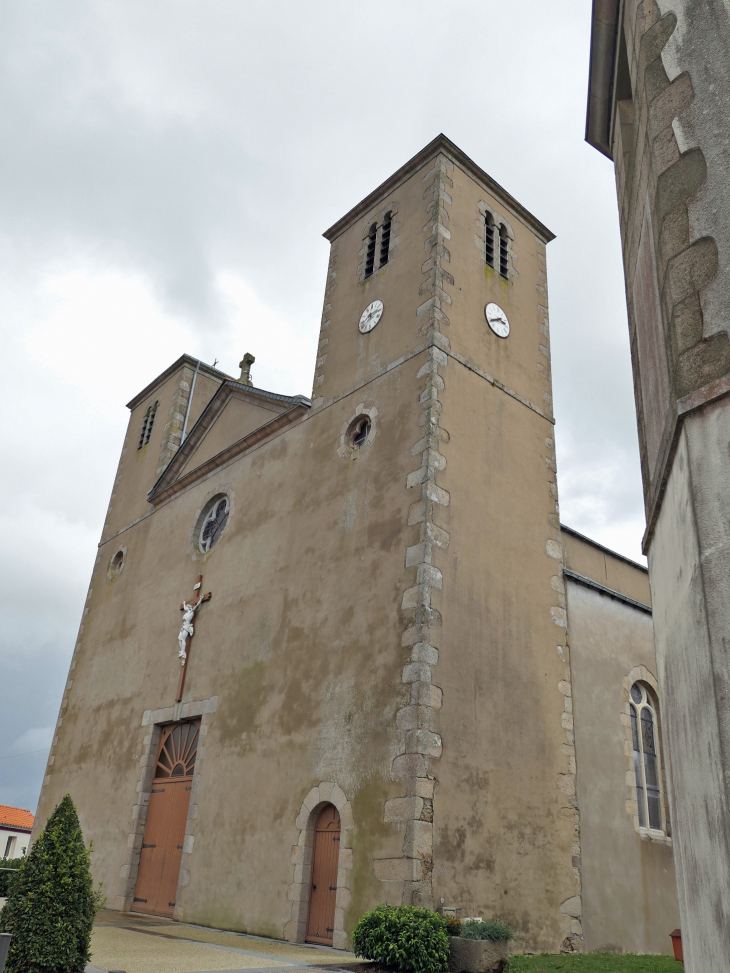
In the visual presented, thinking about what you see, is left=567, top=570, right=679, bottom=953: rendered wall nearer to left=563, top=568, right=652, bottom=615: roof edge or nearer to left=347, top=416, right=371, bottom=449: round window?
left=563, top=568, right=652, bottom=615: roof edge

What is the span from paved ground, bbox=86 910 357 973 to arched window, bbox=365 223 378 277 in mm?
9913

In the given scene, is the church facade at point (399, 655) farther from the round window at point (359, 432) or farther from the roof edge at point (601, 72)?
the roof edge at point (601, 72)

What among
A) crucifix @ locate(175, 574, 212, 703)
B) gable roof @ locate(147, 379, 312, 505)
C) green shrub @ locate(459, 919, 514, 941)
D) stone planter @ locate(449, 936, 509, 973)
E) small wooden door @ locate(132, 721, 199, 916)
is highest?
gable roof @ locate(147, 379, 312, 505)

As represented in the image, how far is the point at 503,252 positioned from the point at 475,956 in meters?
10.7

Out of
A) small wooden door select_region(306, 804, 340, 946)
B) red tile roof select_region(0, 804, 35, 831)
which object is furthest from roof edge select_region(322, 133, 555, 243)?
red tile roof select_region(0, 804, 35, 831)

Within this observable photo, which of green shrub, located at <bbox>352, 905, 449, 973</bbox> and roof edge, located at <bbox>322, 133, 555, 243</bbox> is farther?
roof edge, located at <bbox>322, 133, 555, 243</bbox>

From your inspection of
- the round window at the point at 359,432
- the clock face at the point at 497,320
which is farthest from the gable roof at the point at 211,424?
the clock face at the point at 497,320

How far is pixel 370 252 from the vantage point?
13.8 metres

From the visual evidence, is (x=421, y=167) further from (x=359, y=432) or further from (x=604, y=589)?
(x=604, y=589)

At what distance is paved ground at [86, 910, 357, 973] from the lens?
268 inches

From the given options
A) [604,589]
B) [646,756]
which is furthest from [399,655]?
[646,756]

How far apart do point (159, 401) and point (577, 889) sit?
47.5ft

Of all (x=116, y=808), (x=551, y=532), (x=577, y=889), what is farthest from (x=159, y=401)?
(x=577, y=889)

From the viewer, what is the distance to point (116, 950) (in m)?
7.65
